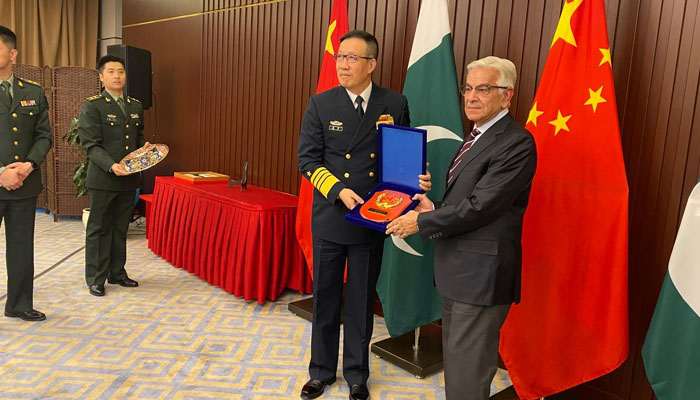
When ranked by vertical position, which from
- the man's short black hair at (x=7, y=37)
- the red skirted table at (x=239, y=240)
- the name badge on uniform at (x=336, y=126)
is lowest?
the red skirted table at (x=239, y=240)

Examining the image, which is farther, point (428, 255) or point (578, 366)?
point (428, 255)

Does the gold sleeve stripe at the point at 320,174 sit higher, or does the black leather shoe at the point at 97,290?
the gold sleeve stripe at the point at 320,174

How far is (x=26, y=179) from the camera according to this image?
300cm

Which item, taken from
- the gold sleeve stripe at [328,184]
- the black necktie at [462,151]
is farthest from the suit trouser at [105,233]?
the black necktie at [462,151]

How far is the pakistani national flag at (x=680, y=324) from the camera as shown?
170cm

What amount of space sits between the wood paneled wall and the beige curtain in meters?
1.57

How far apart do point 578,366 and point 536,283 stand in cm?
37

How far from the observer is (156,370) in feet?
8.63

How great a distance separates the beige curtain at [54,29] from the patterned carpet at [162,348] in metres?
4.39

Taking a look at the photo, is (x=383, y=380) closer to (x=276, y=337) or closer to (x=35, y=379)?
(x=276, y=337)

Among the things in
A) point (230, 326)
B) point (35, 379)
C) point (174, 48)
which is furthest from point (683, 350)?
point (174, 48)

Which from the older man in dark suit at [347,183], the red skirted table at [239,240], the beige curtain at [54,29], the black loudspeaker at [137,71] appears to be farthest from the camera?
the beige curtain at [54,29]

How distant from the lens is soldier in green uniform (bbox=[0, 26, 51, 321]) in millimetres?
2895

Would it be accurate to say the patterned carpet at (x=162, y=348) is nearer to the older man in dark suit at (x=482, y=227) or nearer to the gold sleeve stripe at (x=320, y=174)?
the older man in dark suit at (x=482, y=227)
